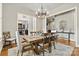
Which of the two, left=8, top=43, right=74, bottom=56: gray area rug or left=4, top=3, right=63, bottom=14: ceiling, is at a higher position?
left=4, top=3, right=63, bottom=14: ceiling

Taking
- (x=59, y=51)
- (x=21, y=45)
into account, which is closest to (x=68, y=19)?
(x=59, y=51)

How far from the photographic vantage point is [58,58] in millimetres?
2057

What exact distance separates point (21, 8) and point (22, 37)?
0.50m

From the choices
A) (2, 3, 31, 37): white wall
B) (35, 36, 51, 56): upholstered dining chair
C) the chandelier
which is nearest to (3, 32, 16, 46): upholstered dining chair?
(2, 3, 31, 37): white wall

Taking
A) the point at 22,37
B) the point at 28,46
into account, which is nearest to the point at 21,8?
the point at 22,37

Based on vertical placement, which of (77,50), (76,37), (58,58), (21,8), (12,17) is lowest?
(58,58)

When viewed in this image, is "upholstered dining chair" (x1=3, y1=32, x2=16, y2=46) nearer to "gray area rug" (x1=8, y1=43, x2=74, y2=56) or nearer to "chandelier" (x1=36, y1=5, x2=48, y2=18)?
"gray area rug" (x1=8, y1=43, x2=74, y2=56)

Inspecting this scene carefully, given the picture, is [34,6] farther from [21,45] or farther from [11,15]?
[21,45]

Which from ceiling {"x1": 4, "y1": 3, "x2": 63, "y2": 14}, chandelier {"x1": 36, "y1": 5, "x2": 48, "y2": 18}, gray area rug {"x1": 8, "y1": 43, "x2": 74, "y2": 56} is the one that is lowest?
gray area rug {"x1": 8, "y1": 43, "x2": 74, "y2": 56}

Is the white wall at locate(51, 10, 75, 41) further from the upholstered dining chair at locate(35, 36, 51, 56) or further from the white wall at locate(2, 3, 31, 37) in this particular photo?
the white wall at locate(2, 3, 31, 37)

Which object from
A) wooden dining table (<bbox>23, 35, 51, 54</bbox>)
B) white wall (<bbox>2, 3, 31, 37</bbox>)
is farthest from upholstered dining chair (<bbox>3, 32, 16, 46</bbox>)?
wooden dining table (<bbox>23, 35, 51, 54</bbox>)

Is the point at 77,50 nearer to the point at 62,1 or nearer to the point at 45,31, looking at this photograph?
the point at 45,31

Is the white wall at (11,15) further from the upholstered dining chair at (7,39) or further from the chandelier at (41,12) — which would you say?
the chandelier at (41,12)

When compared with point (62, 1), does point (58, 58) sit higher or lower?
lower
